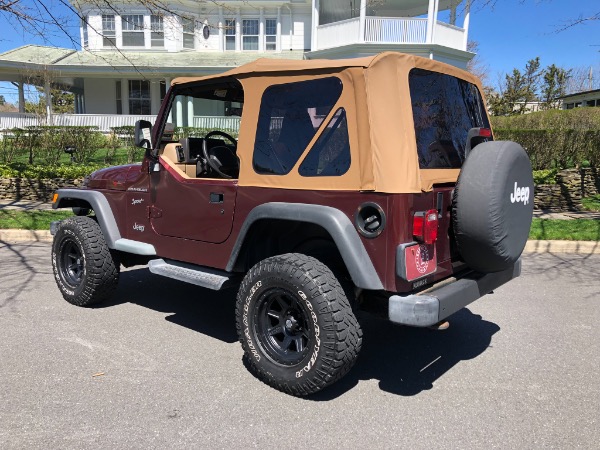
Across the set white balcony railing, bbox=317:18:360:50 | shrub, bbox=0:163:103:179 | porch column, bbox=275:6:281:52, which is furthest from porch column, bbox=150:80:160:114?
shrub, bbox=0:163:103:179

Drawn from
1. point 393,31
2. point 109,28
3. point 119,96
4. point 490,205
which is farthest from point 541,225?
point 109,28

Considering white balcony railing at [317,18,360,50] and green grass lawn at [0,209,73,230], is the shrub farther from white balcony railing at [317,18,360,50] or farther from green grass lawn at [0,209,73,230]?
white balcony railing at [317,18,360,50]

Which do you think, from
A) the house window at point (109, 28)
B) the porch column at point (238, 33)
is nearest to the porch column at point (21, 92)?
the house window at point (109, 28)

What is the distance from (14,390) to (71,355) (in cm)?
58

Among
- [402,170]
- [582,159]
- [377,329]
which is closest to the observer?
[402,170]

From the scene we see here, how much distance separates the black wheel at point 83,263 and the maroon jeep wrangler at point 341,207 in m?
0.85

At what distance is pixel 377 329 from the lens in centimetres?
456

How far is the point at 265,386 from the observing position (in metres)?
3.39

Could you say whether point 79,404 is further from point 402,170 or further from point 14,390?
point 402,170

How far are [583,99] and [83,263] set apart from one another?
3822 centimetres

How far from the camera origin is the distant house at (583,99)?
1318 inches

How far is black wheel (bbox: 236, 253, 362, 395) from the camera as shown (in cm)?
300

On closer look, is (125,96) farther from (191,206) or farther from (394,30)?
(191,206)

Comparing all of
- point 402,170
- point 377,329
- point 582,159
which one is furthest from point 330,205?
point 582,159
